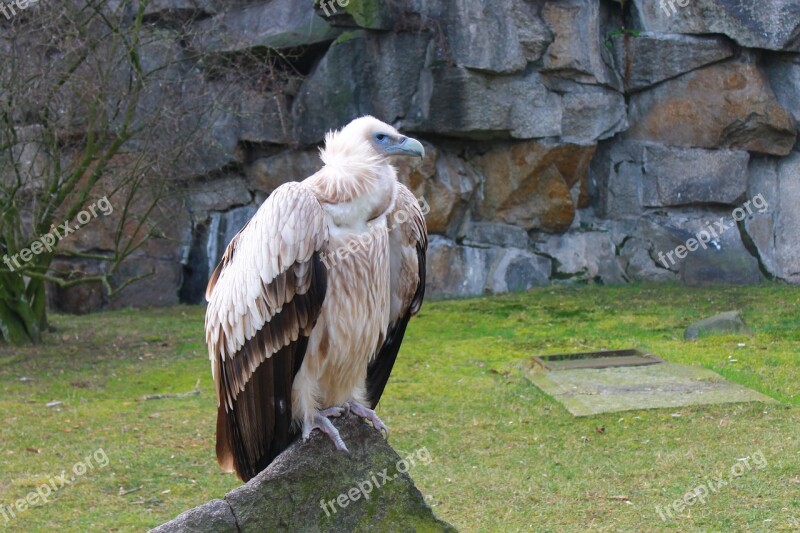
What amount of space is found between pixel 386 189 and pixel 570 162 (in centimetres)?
881

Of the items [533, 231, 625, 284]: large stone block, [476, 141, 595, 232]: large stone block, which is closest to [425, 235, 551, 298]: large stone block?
[533, 231, 625, 284]: large stone block

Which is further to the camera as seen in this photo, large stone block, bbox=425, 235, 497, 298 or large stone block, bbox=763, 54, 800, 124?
large stone block, bbox=763, 54, 800, 124

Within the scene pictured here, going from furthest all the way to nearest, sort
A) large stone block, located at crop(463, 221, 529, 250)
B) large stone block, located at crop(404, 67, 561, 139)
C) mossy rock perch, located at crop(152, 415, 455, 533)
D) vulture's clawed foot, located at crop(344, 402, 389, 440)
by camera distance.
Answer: large stone block, located at crop(463, 221, 529, 250) → large stone block, located at crop(404, 67, 561, 139) → vulture's clawed foot, located at crop(344, 402, 389, 440) → mossy rock perch, located at crop(152, 415, 455, 533)

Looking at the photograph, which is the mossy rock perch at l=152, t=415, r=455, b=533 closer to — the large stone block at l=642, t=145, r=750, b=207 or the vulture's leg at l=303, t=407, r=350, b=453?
the vulture's leg at l=303, t=407, r=350, b=453

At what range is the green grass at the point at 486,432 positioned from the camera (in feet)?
15.2

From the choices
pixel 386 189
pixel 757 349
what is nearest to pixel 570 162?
pixel 757 349

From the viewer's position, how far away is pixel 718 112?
37.8 feet

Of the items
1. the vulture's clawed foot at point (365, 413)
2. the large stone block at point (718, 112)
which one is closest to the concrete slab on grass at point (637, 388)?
the vulture's clawed foot at point (365, 413)

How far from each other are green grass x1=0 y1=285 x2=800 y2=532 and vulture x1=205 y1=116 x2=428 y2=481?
1.58 meters

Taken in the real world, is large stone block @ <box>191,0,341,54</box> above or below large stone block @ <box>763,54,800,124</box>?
above

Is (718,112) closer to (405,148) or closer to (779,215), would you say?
(779,215)

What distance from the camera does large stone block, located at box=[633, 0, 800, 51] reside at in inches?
435

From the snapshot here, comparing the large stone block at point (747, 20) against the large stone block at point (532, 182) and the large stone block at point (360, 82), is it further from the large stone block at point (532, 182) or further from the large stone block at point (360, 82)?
the large stone block at point (360, 82)

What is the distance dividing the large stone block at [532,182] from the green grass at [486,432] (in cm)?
253
